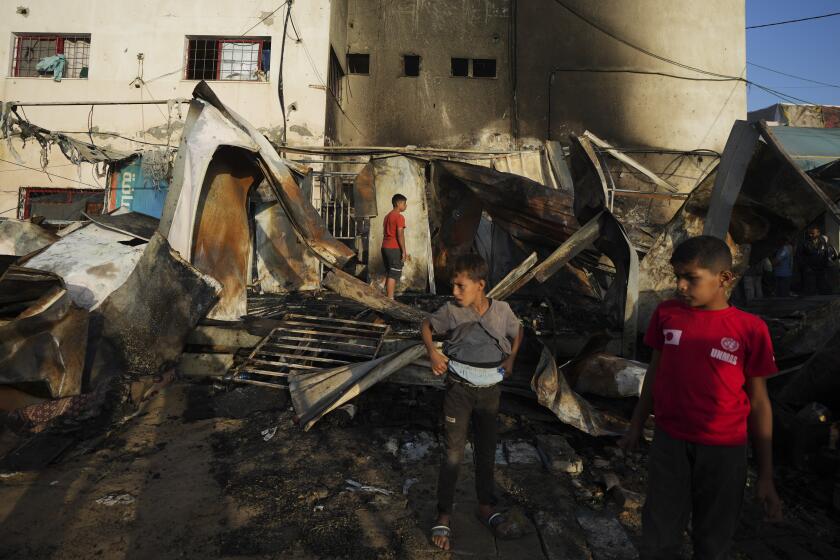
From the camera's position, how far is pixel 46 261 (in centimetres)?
504

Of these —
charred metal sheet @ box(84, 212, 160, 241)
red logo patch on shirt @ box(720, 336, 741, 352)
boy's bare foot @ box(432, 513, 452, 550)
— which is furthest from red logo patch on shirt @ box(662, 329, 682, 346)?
charred metal sheet @ box(84, 212, 160, 241)

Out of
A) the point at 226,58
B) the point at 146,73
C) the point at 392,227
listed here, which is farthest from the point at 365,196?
the point at 146,73

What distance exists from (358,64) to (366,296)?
11.1 m

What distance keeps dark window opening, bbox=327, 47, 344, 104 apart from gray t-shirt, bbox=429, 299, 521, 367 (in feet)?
36.7

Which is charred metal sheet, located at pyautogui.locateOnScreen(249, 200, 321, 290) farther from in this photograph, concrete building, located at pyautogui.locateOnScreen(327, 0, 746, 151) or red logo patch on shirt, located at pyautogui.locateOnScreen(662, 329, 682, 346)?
red logo patch on shirt, located at pyautogui.locateOnScreen(662, 329, 682, 346)

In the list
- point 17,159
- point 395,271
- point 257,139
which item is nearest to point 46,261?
point 257,139

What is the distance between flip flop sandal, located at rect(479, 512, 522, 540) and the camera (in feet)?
8.98

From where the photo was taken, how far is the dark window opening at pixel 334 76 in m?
12.9

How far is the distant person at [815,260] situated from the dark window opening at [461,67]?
9272 millimetres

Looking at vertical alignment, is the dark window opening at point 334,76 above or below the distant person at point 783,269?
above

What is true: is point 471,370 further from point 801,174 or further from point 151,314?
point 801,174

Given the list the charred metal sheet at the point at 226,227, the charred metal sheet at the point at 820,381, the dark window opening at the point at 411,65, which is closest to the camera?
the charred metal sheet at the point at 820,381

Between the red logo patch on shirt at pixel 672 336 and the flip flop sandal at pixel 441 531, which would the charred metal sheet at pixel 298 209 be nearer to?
the flip flop sandal at pixel 441 531

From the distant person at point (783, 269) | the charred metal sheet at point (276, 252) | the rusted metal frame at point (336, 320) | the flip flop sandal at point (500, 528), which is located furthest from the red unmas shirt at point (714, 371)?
the distant person at point (783, 269)
